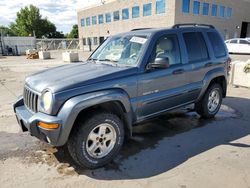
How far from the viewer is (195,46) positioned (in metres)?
4.49

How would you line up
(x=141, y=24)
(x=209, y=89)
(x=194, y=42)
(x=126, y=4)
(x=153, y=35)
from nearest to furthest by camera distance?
(x=153, y=35) < (x=194, y=42) < (x=209, y=89) < (x=141, y=24) < (x=126, y=4)

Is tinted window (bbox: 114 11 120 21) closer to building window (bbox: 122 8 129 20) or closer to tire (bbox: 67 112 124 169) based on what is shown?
building window (bbox: 122 8 129 20)

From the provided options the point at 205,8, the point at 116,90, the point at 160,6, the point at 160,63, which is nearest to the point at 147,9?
the point at 160,6

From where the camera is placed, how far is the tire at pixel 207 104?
16.3 ft

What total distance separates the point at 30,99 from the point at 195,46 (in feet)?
10.4

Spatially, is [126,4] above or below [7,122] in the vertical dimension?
above

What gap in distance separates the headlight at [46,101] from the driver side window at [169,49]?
1860 millimetres

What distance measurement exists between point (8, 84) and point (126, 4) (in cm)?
2914

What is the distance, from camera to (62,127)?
9.33ft

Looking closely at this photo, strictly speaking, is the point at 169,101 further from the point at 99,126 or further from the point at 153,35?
the point at 99,126

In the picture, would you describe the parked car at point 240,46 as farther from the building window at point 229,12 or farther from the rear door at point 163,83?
the rear door at point 163,83

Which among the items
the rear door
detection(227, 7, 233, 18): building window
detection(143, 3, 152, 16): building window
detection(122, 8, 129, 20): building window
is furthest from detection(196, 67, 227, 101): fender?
detection(227, 7, 233, 18): building window

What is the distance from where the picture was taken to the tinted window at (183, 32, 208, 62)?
14.3ft

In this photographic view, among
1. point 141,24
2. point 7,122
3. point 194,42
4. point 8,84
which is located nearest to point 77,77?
point 194,42
